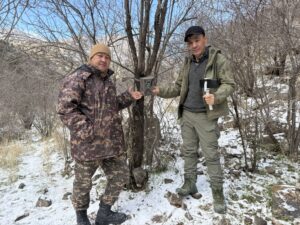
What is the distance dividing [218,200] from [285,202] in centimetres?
80

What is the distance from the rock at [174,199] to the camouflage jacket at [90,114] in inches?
34.3

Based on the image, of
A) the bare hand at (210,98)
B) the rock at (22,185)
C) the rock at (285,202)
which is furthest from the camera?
the rock at (22,185)

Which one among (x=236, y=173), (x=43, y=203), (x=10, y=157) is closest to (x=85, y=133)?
(x=43, y=203)

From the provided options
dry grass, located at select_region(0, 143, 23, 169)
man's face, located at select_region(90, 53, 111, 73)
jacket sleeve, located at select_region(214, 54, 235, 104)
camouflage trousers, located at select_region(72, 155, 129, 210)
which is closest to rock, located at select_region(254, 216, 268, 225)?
jacket sleeve, located at select_region(214, 54, 235, 104)

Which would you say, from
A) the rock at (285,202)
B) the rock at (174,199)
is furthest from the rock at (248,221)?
the rock at (174,199)

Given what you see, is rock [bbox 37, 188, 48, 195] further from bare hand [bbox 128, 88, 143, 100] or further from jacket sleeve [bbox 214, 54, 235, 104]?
jacket sleeve [bbox 214, 54, 235, 104]

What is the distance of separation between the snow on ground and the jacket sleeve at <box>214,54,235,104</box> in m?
1.19

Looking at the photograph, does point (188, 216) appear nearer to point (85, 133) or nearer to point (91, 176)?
point (91, 176)

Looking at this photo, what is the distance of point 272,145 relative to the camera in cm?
450

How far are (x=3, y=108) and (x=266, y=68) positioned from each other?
8.11 metres

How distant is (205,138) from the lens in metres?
3.03

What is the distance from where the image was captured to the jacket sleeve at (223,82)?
277cm

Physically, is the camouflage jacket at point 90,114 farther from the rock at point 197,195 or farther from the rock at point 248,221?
the rock at point 248,221

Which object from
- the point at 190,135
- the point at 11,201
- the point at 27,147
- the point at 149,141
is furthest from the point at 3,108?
the point at 190,135
